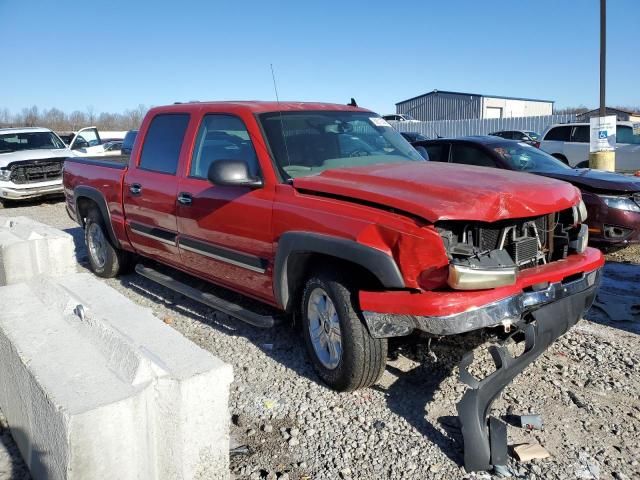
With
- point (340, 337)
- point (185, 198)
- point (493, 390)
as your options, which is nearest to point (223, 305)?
point (185, 198)

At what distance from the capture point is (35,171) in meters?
12.9

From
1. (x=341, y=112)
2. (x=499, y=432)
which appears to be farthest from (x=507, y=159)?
(x=499, y=432)

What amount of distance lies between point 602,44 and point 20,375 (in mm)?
14867

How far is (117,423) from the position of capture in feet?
6.77

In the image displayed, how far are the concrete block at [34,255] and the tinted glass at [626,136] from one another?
1564cm

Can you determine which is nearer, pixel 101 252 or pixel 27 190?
pixel 101 252

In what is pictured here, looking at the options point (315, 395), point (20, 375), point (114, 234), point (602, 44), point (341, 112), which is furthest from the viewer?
point (602, 44)

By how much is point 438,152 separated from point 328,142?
4166mm

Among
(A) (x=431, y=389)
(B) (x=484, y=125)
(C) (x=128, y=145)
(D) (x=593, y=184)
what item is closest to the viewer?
(A) (x=431, y=389)

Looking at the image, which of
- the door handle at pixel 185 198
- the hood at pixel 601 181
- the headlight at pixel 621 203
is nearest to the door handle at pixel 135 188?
the door handle at pixel 185 198

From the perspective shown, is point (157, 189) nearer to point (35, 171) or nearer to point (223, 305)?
point (223, 305)

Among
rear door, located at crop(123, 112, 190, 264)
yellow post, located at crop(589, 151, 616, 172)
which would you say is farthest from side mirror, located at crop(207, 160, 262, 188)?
yellow post, located at crop(589, 151, 616, 172)

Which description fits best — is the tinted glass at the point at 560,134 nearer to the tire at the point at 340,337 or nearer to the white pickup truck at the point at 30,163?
the white pickup truck at the point at 30,163

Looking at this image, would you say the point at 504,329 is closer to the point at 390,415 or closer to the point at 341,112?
the point at 390,415
